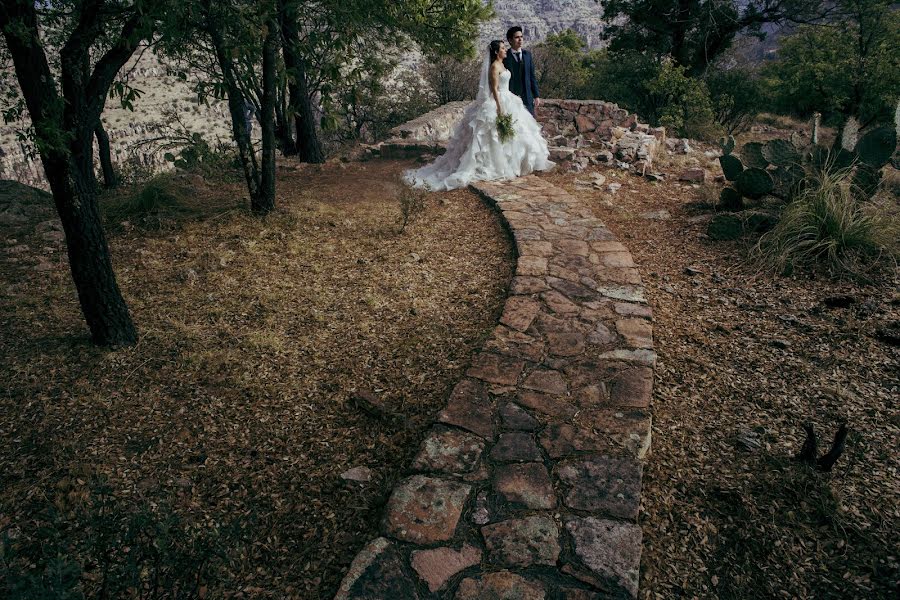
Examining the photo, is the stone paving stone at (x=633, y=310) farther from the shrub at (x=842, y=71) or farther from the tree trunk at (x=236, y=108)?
the shrub at (x=842, y=71)

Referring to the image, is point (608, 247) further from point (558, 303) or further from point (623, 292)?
point (558, 303)

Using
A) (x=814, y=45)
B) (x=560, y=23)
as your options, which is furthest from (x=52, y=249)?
(x=560, y=23)

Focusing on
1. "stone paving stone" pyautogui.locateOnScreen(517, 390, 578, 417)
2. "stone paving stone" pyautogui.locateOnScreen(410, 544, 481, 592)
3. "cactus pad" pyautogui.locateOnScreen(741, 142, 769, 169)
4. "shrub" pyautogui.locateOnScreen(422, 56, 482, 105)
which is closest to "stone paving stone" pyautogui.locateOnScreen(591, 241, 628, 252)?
"cactus pad" pyautogui.locateOnScreen(741, 142, 769, 169)

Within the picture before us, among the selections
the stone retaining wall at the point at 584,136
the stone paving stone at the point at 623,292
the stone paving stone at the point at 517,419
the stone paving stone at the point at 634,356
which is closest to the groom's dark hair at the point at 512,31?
the stone retaining wall at the point at 584,136

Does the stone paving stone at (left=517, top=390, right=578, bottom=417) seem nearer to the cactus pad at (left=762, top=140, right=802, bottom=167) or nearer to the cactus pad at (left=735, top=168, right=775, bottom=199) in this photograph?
the cactus pad at (left=735, top=168, right=775, bottom=199)

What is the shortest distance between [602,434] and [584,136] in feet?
24.8

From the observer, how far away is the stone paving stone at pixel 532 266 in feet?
14.2

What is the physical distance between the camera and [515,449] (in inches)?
100

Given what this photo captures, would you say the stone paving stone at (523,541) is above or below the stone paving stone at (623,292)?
below

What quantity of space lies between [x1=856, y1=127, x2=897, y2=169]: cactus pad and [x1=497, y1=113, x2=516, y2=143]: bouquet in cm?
372

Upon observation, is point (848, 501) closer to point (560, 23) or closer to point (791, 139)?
point (791, 139)

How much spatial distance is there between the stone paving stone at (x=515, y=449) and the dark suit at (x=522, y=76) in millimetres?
6166

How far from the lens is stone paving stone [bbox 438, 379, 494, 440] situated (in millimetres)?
2688

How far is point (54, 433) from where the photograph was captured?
2.70m
